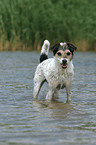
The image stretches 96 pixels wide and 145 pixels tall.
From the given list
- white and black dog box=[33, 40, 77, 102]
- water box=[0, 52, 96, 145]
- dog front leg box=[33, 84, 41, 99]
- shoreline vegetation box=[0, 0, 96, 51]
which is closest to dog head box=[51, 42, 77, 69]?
white and black dog box=[33, 40, 77, 102]

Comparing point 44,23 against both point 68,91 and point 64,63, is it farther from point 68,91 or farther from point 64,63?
point 64,63

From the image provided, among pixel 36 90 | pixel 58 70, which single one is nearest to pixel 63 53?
pixel 58 70

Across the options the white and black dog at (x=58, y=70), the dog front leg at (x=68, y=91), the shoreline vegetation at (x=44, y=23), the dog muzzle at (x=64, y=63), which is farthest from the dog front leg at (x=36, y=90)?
the shoreline vegetation at (x=44, y=23)

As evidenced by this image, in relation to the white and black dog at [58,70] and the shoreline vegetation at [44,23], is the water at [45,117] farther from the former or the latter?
the shoreline vegetation at [44,23]

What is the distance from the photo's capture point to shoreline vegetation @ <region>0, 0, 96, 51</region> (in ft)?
80.9

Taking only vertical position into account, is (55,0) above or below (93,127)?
above

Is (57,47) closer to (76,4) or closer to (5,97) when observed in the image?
(5,97)

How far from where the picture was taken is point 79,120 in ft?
20.8

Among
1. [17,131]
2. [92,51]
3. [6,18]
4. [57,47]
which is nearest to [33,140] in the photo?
[17,131]

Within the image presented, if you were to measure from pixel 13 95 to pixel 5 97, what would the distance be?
369 millimetres

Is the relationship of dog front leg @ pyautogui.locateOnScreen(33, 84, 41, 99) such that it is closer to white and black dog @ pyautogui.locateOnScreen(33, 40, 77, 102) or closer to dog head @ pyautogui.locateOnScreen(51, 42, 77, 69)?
white and black dog @ pyautogui.locateOnScreen(33, 40, 77, 102)

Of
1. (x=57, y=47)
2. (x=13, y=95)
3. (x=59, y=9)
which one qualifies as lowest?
(x=13, y=95)

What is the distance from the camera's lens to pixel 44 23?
1034 inches

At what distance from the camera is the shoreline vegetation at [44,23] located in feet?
80.9
